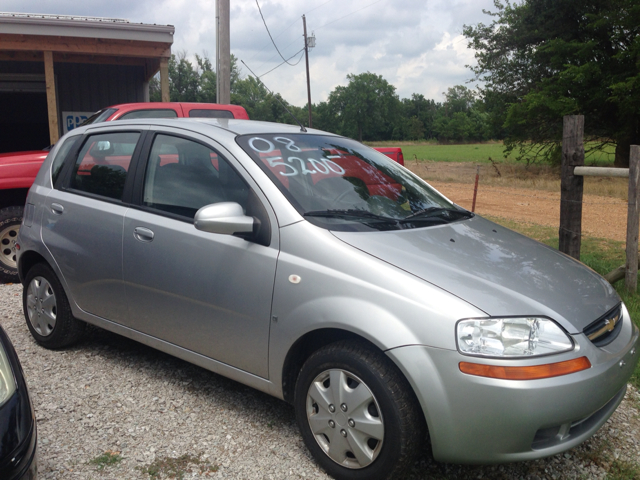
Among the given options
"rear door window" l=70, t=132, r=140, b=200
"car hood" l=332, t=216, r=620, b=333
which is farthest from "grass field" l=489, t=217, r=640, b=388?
"rear door window" l=70, t=132, r=140, b=200

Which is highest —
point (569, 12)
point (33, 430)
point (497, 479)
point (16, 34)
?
point (569, 12)

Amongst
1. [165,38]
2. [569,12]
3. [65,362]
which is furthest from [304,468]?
[569,12]

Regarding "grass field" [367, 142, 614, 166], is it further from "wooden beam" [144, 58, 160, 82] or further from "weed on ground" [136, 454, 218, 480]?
"weed on ground" [136, 454, 218, 480]

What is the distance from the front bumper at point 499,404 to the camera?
231cm

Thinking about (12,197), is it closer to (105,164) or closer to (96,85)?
(105,164)

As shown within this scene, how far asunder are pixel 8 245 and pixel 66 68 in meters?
10.9

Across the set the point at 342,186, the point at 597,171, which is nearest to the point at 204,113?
the point at 597,171

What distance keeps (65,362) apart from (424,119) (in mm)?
119034

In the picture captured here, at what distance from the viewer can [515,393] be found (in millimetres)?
2297

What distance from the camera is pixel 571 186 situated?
18.3 ft

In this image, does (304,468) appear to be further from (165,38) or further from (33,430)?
(165,38)

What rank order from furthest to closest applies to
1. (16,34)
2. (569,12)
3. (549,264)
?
1. (569,12)
2. (16,34)
3. (549,264)

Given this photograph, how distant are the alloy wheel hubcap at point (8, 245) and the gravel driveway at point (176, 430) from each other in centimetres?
264

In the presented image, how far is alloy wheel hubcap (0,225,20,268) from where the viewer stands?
21.5 feet
